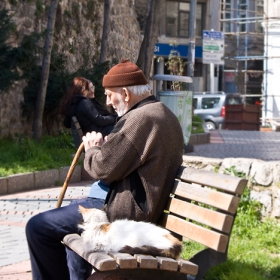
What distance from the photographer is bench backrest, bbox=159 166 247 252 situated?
405cm

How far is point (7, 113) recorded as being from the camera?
14070 mm

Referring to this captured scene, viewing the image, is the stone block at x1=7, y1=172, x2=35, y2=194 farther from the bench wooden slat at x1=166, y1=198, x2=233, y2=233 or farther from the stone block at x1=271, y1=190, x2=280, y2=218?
the bench wooden slat at x1=166, y1=198, x2=233, y2=233

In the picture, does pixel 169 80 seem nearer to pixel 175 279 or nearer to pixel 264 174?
pixel 264 174

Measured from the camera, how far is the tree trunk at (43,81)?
13727 mm

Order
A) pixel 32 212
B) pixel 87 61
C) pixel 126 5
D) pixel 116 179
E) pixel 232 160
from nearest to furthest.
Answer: pixel 116 179 → pixel 232 160 → pixel 32 212 → pixel 87 61 → pixel 126 5

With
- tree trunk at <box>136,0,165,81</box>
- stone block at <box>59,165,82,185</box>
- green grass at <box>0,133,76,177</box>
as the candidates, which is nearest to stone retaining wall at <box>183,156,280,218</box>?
green grass at <box>0,133,76,177</box>

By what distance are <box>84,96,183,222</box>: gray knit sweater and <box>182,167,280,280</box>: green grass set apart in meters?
1.27

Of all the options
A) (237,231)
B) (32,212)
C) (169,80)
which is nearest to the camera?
(237,231)

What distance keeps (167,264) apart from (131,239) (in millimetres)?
246

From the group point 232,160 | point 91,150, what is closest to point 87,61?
point 232,160

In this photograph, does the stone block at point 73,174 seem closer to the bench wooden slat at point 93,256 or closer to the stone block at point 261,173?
the stone block at point 261,173

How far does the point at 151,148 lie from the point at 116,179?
271 millimetres

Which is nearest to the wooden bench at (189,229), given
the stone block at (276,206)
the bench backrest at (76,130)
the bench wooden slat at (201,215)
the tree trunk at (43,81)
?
the bench wooden slat at (201,215)

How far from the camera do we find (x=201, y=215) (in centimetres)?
428
